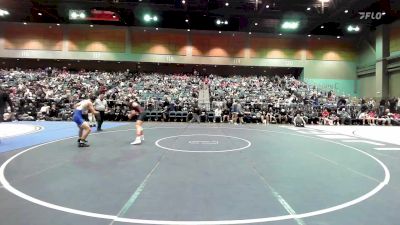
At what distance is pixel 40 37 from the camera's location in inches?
1200

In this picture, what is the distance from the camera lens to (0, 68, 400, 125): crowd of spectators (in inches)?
772

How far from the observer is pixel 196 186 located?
4.49 meters

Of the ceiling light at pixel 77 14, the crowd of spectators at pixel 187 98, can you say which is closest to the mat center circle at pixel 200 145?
the crowd of spectators at pixel 187 98

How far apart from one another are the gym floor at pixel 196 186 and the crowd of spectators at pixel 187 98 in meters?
11.3

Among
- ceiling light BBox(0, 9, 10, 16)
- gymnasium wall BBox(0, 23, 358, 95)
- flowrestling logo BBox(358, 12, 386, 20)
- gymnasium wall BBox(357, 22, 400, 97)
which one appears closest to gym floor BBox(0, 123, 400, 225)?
flowrestling logo BBox(358, 12, 386, 20)

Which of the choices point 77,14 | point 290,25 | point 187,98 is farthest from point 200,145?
point 290,25

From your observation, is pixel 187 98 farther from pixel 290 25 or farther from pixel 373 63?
pixel 373 63

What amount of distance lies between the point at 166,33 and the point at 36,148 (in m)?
25.3

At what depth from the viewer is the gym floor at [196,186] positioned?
334cm

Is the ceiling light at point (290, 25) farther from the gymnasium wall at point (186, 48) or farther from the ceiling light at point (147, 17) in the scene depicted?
the ceiling light at point (147, 17)

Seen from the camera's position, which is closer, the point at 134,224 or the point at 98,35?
the point at 134,224

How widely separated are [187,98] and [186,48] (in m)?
10.5

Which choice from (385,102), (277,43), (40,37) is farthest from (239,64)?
(40,37)

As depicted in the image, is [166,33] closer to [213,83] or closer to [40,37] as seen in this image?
[213,83]
